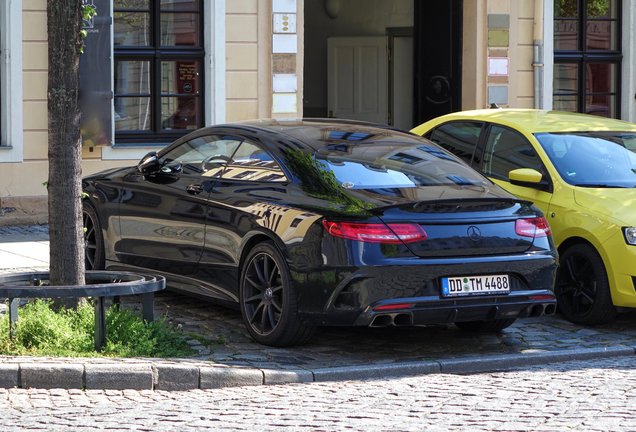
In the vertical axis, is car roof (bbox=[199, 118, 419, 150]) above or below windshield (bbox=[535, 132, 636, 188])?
above

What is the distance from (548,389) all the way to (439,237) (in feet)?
4.12

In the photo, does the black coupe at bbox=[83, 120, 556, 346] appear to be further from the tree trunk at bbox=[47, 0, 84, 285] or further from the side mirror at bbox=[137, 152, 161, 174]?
the tree trunk at bbox=[47, 0, 84, 285]

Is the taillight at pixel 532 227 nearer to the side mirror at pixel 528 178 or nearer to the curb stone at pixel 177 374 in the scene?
the curb stone at pixel 177 374

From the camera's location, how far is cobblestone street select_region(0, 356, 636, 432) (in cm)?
672

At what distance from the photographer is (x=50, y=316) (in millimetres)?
8344

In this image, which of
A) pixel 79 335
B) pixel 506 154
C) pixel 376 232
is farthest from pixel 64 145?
pixel 506 154

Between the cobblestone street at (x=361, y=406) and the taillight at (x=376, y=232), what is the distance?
0.88 m

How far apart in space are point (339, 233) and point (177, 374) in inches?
55.0

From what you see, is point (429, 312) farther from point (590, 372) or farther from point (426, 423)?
point (426, 423)

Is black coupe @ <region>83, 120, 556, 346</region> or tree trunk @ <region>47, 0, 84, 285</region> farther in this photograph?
tree trunk @ <region>47, 0, 84, 285</region>

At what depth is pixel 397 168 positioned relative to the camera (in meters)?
9.19

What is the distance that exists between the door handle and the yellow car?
258 cm

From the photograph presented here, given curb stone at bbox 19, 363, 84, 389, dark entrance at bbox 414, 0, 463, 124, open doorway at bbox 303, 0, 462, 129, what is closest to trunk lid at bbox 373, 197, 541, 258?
curb stone at bbox 19, 363, 84, 389

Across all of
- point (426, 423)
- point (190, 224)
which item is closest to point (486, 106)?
point (190, 224)
